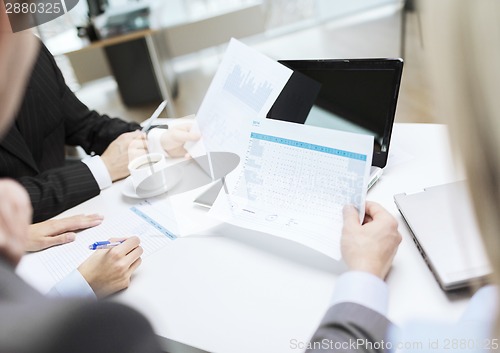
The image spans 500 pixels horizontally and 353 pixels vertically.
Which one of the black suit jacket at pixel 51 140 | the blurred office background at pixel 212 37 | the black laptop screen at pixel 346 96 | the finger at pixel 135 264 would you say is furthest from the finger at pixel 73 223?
the blurred office background at pixel 212 37

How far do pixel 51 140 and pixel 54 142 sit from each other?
0.04 feet

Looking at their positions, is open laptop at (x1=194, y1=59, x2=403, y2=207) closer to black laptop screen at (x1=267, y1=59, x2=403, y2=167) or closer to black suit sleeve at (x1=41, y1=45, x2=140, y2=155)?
black laptop screen at (x1=267, y1=59, x2=403, y2=167)

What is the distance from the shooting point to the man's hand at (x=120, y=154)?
1.12m

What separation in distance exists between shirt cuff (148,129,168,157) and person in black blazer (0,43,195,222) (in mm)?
50

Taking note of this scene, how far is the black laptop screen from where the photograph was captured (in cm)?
84

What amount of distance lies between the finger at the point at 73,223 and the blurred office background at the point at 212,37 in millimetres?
2094

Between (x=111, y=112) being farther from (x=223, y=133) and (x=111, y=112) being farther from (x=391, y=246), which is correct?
(x=391, y=246)

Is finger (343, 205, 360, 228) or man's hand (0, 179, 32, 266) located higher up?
man's hand (0, 179, 32, 266)

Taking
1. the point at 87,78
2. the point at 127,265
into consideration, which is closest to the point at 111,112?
the point at 87,78

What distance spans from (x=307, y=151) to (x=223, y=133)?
10.8 inches

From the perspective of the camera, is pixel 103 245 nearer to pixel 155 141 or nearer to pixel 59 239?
pixel 59 239

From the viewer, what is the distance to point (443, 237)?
2.12ft

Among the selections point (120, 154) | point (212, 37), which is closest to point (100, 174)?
point (120, 154)

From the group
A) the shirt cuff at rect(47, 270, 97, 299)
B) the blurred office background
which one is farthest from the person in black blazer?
the blurred office background
